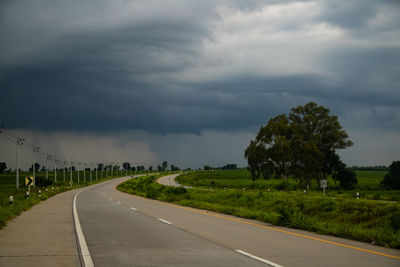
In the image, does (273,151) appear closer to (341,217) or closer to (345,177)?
(345,177)

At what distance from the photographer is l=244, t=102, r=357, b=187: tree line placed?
76.2 meters

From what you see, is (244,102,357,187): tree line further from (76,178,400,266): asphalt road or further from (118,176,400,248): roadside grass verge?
(76,178,400,266): asphalt road

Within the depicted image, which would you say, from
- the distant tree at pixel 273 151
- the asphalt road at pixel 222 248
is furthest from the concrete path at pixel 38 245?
the distant tree at pixel 273 151

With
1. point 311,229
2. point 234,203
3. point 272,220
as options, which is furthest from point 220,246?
point 234,203

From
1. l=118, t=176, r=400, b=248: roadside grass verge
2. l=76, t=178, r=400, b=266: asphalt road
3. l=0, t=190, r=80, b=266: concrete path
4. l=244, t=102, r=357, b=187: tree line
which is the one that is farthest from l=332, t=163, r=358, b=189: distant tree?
l=0, t=190, r=80, b=266: concrete path

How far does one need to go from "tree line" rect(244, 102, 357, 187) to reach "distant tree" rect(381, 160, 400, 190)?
633 centimetres

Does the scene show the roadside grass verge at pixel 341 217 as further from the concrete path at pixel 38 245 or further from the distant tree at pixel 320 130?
the distant tree at pixel 320 130

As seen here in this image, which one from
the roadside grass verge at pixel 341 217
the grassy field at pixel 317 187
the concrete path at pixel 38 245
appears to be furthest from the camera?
the grassy field at pixel 317 187

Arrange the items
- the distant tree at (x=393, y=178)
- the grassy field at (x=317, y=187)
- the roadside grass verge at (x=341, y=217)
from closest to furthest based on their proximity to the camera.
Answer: the roadside grass verge at (x=341, y=217)
the grassy field at (x=317, y=187)
the distant tree at (x=393, y=178)

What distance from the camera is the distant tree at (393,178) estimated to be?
7544cm

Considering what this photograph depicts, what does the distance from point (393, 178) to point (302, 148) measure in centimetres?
1669

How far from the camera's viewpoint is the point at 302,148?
249 ft

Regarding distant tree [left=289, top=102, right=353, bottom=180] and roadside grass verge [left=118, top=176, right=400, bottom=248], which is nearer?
roadside grass verge [left=118, top=176, right=400, bottom=248]

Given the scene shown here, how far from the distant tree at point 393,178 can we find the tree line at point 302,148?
6.33 metres
